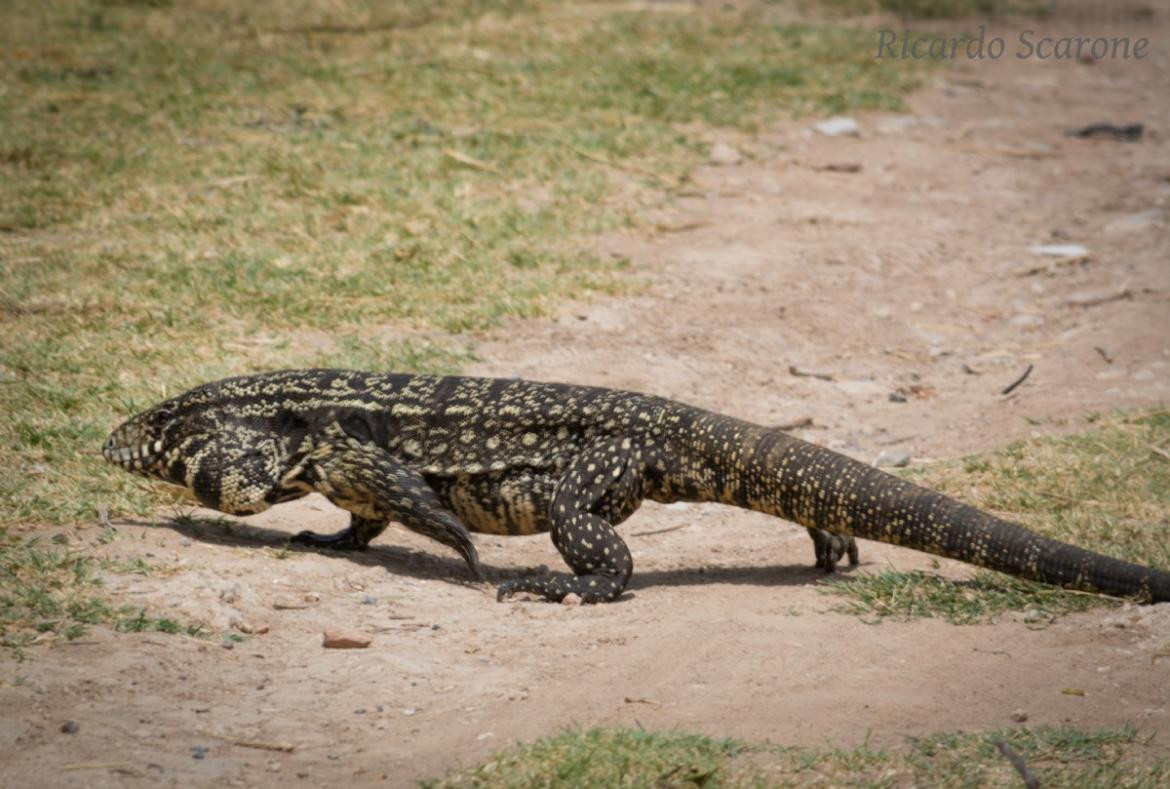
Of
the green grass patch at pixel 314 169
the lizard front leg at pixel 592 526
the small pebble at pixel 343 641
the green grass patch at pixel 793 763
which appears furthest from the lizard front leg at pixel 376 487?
the green grass patch at pixel 793 763

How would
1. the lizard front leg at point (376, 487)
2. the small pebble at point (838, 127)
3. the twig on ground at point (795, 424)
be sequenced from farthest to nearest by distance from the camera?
the small pebble at point (838, 127)
the twig on ground at point (795, 424)
the lizard front leg at point (376, 487)

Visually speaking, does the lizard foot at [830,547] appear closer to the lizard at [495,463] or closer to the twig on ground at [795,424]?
the lizard at [495,463]

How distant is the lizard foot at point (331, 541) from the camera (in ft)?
22.4

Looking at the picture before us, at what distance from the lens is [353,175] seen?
12.0 metres

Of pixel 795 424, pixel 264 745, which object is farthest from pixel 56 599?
pixel 795 424

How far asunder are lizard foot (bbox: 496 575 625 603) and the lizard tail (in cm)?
66

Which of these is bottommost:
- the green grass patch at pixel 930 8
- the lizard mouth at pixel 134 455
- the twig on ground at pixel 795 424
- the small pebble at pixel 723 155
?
the twig on ground at pixel 795 424

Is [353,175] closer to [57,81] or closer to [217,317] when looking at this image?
[217,317]

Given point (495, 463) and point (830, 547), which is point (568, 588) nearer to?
point (495, 463)

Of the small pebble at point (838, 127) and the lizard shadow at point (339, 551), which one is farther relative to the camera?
the small pebble at point (838, 127)

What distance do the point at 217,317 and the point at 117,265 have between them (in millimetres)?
1162

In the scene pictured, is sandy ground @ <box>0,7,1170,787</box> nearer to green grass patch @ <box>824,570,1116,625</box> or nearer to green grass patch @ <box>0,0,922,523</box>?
green grass patch @ <box>824,570,1116,625</box>

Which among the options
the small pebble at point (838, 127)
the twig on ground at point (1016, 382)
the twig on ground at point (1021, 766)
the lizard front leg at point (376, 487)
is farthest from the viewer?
the small pebble at point (838, 127)

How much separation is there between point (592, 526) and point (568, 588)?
0.29 meters
